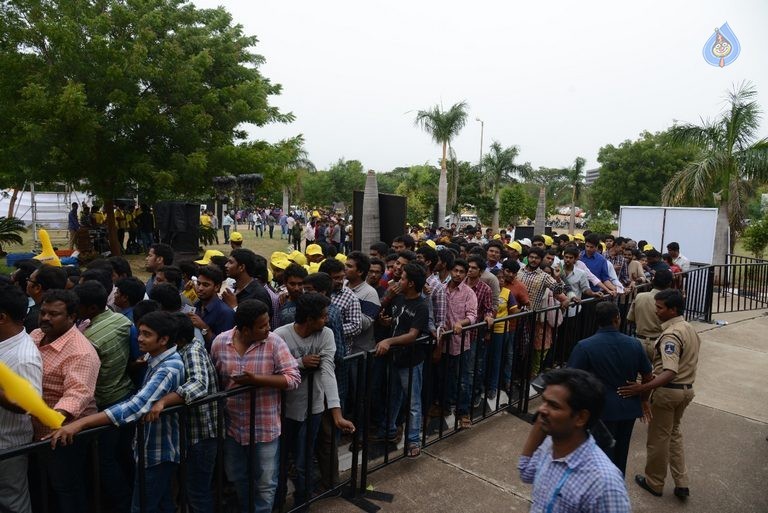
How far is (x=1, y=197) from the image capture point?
27.3 m

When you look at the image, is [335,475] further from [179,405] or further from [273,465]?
[179,405]

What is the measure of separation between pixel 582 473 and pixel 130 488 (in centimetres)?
299

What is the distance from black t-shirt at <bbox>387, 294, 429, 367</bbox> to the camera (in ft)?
14.4

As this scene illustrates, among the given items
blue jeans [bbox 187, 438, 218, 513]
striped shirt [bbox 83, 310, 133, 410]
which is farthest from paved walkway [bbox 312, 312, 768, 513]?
striped shirt [bbox 83, 310, 133, 410]

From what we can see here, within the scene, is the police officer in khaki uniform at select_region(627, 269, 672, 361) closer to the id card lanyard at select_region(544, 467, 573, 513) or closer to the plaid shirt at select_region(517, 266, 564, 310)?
the plaid shirt at select_region(517, 266, 564, 310)

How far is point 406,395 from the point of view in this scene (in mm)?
4516

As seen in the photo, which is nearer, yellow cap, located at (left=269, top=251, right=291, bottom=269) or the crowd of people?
the crowd of people

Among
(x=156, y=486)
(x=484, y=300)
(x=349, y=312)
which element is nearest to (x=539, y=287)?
(x=484, y=300)

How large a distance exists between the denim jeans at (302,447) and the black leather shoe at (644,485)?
108 inches

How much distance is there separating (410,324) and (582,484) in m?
2.51

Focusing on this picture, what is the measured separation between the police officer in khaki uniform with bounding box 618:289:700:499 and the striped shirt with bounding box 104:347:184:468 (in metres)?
3.44

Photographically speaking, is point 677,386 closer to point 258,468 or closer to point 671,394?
point 671,394

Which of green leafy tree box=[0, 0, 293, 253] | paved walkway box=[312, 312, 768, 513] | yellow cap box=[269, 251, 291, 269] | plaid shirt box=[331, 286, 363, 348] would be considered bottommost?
paved walkway box=[312, 312, 768, 513]

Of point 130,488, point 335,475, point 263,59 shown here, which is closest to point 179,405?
point 130,488
